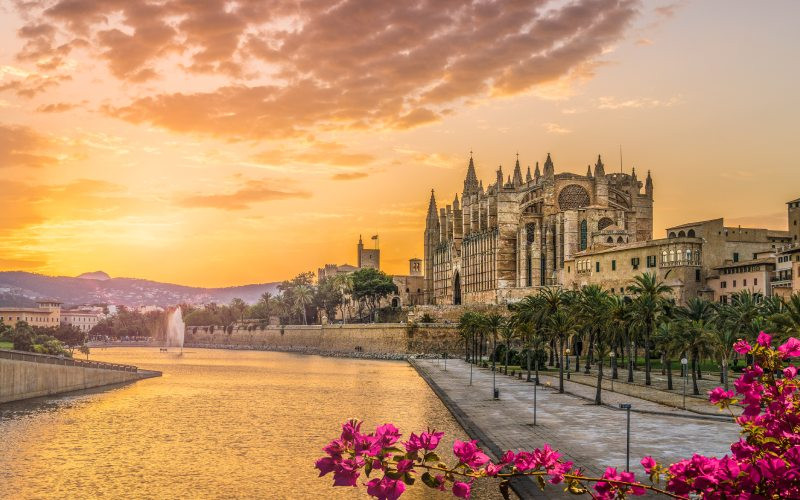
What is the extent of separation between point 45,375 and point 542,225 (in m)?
70.8

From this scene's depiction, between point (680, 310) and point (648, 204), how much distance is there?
176 ft

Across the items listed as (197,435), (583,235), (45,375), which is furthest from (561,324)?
(583,235)

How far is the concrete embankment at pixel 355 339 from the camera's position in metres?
115

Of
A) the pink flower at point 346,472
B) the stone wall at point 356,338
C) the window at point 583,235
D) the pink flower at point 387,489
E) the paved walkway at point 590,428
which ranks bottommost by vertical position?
the paved walkway at point 590,428

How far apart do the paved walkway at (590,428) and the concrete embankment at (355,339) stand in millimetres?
60663

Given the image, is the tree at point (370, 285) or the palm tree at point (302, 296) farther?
the palm tree at point (302, 296)

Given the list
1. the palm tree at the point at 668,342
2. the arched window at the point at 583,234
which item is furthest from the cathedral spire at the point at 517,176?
the palm tree at the point at 668,342

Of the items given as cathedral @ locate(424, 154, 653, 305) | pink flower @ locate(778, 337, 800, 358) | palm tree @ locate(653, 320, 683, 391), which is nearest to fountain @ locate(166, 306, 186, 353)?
cathedral @ locate(424, 154, 653, 305)

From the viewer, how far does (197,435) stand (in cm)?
4022

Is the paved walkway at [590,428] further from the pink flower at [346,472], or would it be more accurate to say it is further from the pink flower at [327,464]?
the pink flower at [327,464]

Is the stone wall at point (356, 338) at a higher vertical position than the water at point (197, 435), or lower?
higher

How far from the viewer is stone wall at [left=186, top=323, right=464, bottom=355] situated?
115 metres

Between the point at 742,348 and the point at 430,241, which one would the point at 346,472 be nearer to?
the point at 742,348

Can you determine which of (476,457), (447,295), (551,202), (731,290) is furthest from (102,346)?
(476,457)
